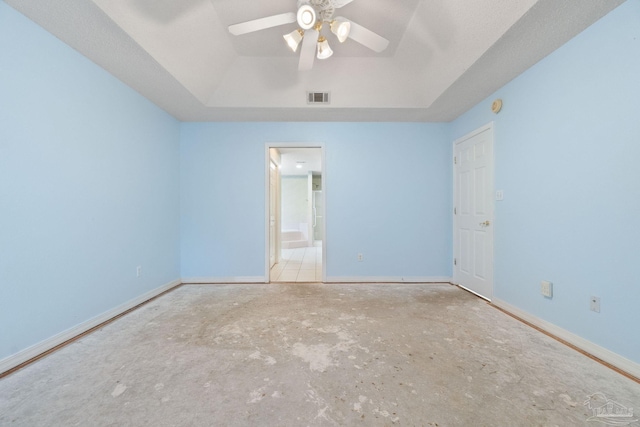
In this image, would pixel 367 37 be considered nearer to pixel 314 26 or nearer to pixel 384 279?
pixel 314 26

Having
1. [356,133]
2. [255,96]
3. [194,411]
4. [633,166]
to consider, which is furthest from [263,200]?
[633,166]

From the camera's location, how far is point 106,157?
232 cm

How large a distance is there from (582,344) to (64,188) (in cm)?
419

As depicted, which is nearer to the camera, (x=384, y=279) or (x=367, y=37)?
(x=367, y=37)

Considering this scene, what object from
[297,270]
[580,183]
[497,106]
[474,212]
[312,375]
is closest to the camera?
[312,375]

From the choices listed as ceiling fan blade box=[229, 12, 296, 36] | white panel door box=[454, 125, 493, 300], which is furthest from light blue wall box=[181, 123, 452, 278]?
ceiling fan blade box=[229, 12, 296, 36]

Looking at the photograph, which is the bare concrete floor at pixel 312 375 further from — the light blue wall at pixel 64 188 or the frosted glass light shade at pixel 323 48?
the frosted glass light shade at pixel 323 48

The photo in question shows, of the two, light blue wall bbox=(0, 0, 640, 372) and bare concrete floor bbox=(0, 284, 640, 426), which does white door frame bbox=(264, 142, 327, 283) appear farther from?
bare concrete floor bbox=(0, 284, 640, 426)

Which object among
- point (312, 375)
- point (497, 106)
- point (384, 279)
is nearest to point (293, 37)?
point (497, 106)

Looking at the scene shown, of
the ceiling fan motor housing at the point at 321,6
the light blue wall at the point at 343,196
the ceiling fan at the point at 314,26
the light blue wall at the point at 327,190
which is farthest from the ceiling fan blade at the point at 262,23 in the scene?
the light blue wall at the point at 343,196

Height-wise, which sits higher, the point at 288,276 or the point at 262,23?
the point at 262,23

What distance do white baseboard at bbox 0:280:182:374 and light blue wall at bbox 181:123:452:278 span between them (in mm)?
985

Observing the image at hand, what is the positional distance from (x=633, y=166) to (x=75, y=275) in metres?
4.17

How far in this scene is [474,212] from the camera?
3039 mm
